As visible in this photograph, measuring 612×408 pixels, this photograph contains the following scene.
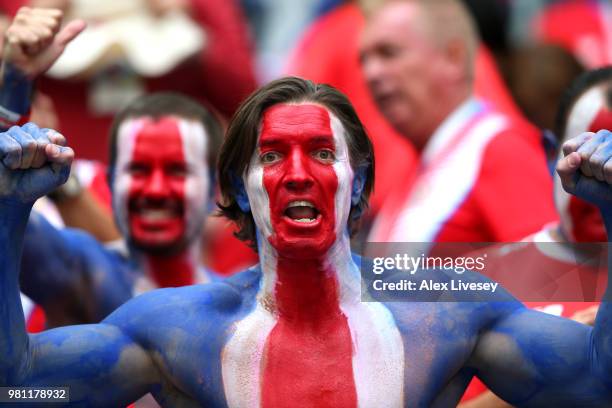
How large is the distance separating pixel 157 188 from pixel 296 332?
134cm

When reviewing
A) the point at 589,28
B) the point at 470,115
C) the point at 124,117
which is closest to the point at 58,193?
the point at 124,117

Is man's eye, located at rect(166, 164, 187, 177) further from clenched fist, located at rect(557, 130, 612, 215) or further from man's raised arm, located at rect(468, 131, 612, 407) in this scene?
clenched fist, located at rect(557, 130, 612, 215)

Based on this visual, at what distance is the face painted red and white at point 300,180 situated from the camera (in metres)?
3.62

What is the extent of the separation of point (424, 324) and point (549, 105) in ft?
9.83

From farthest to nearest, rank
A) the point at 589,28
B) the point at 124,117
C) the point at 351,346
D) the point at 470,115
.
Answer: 1. the point at 589,28
2. the point at 470,115
3. the point at 124,117
4. the point at 351,346

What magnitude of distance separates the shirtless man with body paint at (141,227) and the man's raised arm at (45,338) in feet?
3.48

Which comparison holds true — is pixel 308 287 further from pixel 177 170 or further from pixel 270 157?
pixel 177 170

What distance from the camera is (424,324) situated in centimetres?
368

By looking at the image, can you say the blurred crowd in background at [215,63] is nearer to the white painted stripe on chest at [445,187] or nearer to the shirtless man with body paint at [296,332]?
the white painted stripe on chest at [445,187]

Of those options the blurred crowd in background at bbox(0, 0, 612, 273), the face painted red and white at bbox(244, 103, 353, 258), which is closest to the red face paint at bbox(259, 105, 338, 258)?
the face painted red and white at bbox(244, 103, 353, 258)

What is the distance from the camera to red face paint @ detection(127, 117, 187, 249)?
4.90 metres

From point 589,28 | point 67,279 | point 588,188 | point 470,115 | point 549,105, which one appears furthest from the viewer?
point 589,28

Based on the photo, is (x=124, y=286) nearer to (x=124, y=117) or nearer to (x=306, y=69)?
(x=124, y=117)

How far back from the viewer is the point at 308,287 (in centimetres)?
370
